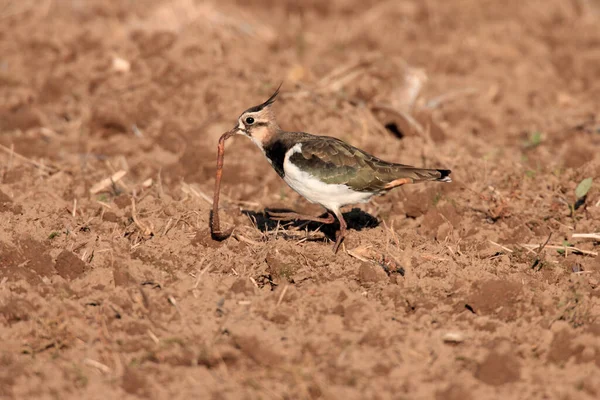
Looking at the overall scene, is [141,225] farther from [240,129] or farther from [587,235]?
[587,235]

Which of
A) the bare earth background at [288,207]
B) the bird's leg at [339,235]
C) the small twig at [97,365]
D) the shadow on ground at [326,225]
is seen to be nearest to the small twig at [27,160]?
the bare earth background at [288,207]

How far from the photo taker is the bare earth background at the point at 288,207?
5629mm

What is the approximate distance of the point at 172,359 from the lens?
18.5ft

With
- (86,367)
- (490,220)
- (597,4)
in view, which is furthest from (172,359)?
(597,4)

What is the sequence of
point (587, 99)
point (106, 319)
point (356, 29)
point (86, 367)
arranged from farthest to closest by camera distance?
point (356, 29) → point (587, 99) → point (106, 319) → point (86, 367)

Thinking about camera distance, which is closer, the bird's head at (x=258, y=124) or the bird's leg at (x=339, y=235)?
the bird's leg at (x=339, y=235)

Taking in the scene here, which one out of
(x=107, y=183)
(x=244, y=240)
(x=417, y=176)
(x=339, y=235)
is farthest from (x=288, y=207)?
(x=107, y=183)

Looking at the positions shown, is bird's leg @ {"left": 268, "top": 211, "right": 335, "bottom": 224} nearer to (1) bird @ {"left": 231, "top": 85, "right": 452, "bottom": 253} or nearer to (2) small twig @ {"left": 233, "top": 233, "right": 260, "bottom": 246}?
(1) bird @ {"left": 231, "top": 85, "right": 452, "bottom": 253}

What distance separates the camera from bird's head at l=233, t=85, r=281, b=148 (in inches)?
310

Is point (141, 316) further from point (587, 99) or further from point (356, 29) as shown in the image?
point (356, 29)

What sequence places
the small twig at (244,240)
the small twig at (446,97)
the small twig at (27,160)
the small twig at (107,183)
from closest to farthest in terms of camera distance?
the small twig at (244,240) → the small twig at (107,183) → the small twig at (27,160) → the small twig at (446,97)

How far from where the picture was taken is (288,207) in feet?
29.3

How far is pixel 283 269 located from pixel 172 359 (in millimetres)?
1456

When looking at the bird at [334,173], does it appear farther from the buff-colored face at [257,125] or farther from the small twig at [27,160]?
the small twig at [27,160]
